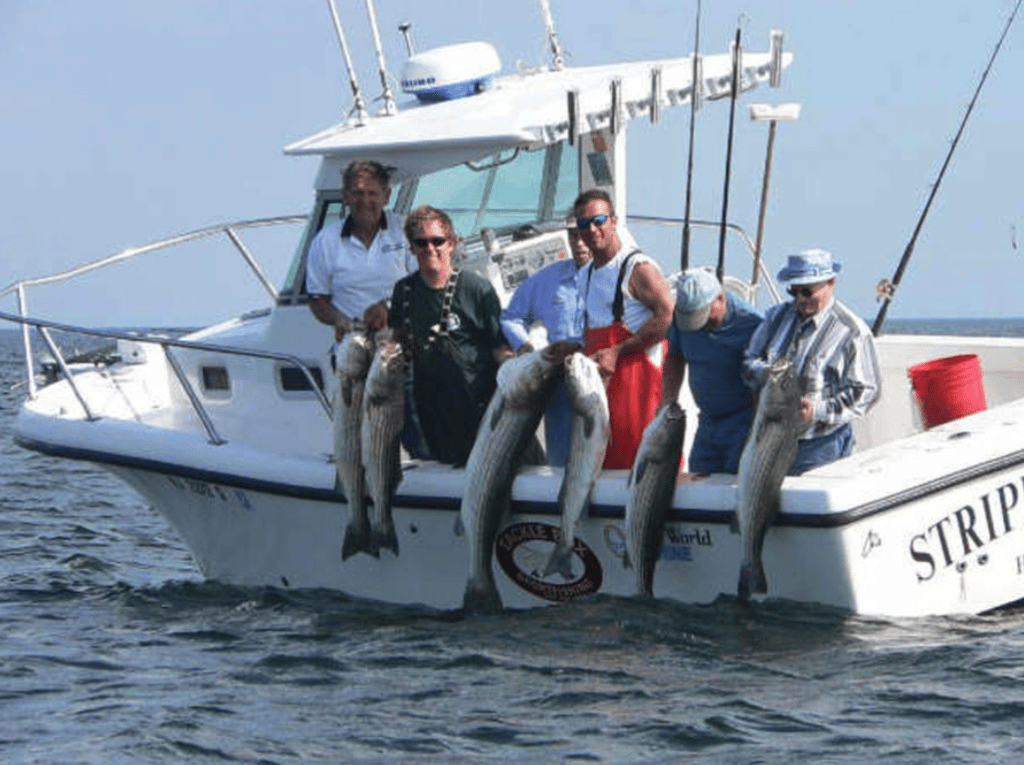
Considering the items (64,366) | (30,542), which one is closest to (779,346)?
(64,366)

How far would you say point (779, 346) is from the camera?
827 cm

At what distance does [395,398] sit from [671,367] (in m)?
1.15

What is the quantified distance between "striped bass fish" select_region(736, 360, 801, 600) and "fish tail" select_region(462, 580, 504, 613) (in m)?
1.23

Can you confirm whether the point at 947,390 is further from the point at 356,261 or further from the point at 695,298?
the point at 356,261

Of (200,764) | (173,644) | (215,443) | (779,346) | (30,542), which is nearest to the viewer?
(200,764)

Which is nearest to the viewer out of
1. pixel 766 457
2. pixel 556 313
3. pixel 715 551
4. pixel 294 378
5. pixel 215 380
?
pixel 766 457

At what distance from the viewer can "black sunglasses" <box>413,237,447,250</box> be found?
859 cm

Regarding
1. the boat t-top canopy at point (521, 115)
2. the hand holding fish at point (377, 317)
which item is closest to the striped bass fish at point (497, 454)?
the hand holding fish at point (377, 317)

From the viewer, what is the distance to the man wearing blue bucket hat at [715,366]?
8.34m

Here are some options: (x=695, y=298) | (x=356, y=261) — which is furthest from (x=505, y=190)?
(x=695, y=298)

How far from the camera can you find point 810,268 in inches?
322

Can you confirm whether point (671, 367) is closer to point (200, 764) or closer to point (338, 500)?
point (338, 500)

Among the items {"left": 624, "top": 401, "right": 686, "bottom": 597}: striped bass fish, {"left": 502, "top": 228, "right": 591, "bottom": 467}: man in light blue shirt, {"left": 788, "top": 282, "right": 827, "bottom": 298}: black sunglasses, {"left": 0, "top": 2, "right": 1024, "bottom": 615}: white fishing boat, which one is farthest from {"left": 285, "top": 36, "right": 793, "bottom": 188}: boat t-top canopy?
{"left": 624, "top": 401, "right": 686, "bottom": 597}: striped bass fish

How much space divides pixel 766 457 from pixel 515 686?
128 cm
